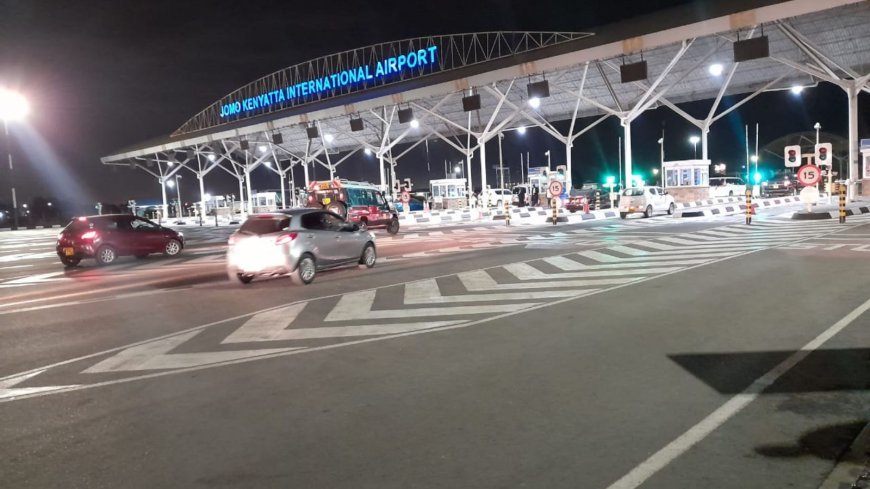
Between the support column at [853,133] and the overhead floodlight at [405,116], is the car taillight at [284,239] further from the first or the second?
the support column at [853,133]

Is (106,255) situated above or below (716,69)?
below

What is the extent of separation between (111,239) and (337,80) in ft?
109

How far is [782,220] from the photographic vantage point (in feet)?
83.0

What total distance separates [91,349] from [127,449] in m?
3.78

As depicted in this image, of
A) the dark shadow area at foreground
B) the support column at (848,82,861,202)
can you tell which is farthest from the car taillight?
the support column at (848,82,861,202)

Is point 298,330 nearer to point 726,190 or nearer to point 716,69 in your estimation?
point 716,69

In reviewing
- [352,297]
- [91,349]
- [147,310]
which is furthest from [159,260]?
[91,349]

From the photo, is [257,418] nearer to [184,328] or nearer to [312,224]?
[184,328]

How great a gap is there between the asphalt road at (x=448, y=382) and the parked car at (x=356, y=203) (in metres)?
15.4

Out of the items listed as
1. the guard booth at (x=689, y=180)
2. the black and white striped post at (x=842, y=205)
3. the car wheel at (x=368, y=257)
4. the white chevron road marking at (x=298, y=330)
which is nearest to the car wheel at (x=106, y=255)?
the car wheel at (x=368, y=257)

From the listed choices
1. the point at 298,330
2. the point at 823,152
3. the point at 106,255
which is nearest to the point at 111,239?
the point at 106,255

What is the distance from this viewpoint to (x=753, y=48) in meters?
23.0

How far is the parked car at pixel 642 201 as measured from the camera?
1233 inches

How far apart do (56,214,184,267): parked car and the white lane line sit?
18260mm
